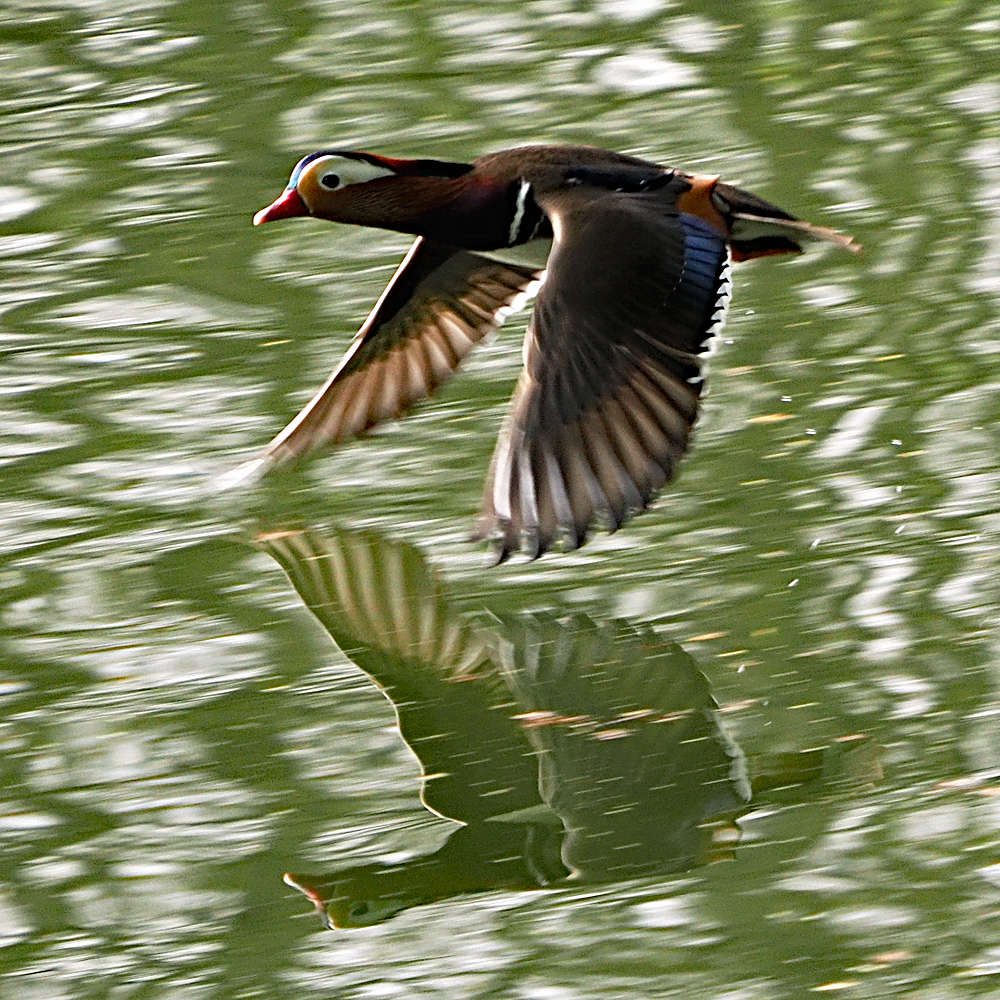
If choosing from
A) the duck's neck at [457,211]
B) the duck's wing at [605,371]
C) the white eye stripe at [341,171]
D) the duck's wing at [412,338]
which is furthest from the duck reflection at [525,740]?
the white eye stripe at [341,171]

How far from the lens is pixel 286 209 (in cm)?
504

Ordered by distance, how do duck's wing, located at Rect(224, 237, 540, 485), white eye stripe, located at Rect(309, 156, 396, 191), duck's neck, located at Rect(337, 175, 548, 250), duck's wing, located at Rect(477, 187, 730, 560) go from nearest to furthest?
Answer: 1. duck's wing, located at Rect(477, 187, 730, 560)
2. duck's neck, located at Rect(337, 175, 548, 250)
3. white eye stripe, located at Rect(309, 156, 396, 191)
4. duck's wing, located at Rect(224, 237, 540, 485)

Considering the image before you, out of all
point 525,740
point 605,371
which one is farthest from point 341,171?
point 525,740

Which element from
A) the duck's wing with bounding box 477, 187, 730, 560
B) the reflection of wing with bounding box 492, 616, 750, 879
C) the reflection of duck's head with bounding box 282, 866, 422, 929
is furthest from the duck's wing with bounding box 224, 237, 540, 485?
the reflection of duck's head with bounding box 282, 866, 422, 929

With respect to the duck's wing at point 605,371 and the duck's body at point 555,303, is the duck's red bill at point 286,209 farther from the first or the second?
the duck's wing at point 605,371

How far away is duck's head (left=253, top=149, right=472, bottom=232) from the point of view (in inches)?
199

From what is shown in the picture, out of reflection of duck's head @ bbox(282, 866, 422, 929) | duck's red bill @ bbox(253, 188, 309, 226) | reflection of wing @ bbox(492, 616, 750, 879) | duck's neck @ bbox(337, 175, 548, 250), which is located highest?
duck's red bill @ bbox(253, 188, 309, 226)

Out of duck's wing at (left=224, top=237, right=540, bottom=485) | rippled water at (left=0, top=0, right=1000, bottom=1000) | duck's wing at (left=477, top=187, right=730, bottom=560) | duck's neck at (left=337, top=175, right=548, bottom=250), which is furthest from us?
duck's wing at (left=224, top=237, right=540, bottom=485)

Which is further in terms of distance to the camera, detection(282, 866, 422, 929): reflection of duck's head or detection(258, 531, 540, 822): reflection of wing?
detection(258, 531, 540, 822): reflection of wing

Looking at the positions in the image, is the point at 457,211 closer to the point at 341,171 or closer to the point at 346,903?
the point at 341,171

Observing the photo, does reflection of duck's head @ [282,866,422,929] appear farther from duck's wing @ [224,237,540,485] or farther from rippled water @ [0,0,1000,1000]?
duck's wing @ [224,237,540,485]

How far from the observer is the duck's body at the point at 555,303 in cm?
409

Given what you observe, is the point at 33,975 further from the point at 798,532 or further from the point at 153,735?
the point at 798,532

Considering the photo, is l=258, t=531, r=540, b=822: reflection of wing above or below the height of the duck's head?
below
